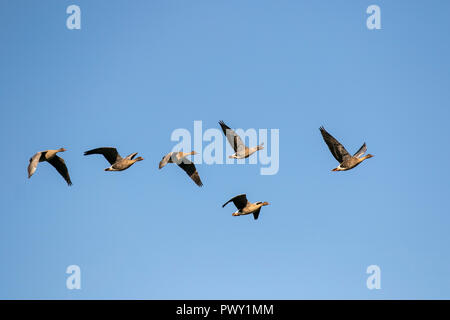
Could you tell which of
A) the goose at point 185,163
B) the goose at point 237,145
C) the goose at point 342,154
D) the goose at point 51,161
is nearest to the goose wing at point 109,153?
the goose at point 51,161

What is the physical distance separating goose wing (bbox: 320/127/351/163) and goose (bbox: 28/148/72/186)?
10255mm

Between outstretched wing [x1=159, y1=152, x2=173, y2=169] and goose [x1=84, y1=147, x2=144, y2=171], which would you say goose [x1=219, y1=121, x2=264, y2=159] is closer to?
outstretched wing [x1=159, y1=152, x2=173, y2=169]

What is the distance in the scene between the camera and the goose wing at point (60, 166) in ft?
86.3

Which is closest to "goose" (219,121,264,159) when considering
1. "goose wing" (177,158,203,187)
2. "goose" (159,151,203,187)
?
"goose" (159,151,203,187)

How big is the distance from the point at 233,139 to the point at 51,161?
7571mm

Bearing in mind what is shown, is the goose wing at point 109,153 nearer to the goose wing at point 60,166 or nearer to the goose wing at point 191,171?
the goose wing at point 60,166

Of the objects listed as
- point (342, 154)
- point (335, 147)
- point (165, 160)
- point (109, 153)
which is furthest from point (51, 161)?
point (342, 154)

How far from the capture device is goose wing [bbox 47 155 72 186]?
26305 millimetres

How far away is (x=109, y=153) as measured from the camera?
25984mm

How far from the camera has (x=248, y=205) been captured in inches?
1001

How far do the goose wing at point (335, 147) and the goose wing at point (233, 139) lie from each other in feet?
12.6
